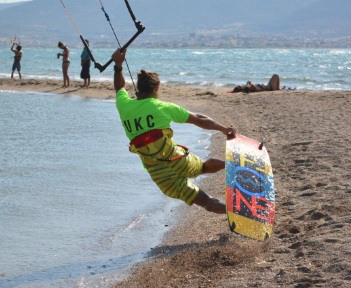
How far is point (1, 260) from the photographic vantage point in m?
5.90

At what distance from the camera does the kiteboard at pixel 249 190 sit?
5.79m

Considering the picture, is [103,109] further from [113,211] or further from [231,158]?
[231,158]

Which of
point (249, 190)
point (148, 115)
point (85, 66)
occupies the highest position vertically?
point (148, 115)

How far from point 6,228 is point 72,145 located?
184 inches

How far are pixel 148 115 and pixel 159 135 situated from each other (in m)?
0.18

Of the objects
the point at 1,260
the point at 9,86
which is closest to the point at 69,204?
the point at 1,260

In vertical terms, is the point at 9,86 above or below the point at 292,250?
below

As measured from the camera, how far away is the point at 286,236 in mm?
5891

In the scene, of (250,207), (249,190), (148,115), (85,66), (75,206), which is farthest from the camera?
(85,66)

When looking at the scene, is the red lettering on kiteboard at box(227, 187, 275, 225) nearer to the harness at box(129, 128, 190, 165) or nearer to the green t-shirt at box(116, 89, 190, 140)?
the harness at box(129, 128, 190, 165)

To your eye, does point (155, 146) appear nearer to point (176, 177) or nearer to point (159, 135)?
point (159, 135)

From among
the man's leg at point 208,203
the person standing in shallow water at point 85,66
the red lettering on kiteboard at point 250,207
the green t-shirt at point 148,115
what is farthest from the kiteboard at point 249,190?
the person standing in shallow water at point 85,66

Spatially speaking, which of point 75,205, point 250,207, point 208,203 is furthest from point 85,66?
point 250,207

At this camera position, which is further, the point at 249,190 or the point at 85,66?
the point at 85,66
